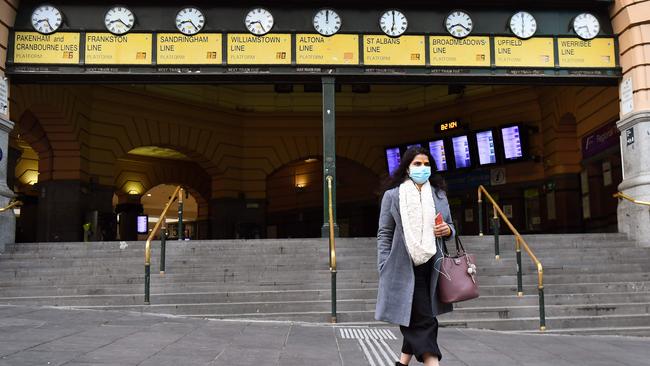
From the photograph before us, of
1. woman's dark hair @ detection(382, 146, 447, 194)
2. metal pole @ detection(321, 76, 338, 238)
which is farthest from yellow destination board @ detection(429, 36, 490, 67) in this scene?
woman's dark hair @ detection(382, 146, 447, 194)

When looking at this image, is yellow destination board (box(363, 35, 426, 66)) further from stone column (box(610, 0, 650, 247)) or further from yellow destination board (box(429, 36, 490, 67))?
stone column (box(610, 0, 650, 247))

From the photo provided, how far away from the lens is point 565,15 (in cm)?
1458

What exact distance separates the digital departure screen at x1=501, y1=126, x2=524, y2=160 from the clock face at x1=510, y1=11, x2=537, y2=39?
20.0ft

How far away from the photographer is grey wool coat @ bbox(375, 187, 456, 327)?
178 inches

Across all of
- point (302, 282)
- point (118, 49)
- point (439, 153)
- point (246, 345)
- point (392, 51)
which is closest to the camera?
point (246, 345)

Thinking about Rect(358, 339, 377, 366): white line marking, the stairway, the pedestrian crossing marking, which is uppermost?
the stairway

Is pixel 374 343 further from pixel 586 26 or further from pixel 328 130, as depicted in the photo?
pixel 586 26

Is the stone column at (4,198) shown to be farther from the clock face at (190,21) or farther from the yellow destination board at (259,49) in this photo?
the yellow destination board at (259,49)

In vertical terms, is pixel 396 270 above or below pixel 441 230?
below

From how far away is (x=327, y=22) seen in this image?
14.3m

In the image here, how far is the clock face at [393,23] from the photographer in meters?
14.3

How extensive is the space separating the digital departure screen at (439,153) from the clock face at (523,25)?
24.8 ft

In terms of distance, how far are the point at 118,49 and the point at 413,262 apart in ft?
37.2

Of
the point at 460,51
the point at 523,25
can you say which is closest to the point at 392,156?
the point at 460,51
